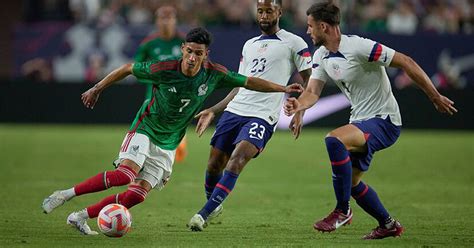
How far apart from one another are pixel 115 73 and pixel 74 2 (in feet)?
57.4

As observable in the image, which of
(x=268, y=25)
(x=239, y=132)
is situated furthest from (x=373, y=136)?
(x=268, y=25)

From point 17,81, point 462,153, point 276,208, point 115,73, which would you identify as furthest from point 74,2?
point 115,73

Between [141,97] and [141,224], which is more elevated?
[141,224]

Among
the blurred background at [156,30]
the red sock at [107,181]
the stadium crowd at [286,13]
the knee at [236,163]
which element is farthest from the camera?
the stadium crowd at [286,13]

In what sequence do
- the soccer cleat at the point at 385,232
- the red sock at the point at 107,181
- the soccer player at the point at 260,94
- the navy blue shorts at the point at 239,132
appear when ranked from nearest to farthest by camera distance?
the red sock at the point at 107,181, the soccer cleat at the point at 385,232, the navy blue shorts at the point at 239,132, the soccer player at the point at 260,94

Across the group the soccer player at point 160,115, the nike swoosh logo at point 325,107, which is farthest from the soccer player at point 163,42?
the nike swoosh logo at point 325,107

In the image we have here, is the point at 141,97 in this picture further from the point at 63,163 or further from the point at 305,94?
the point at 305,94

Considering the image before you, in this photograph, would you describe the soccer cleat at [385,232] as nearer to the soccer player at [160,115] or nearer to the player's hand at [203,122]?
the soccer player at [160,115]

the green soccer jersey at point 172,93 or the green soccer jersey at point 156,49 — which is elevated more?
the green soccer jersey at point 172,93

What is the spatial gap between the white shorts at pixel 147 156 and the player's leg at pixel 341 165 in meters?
1.64

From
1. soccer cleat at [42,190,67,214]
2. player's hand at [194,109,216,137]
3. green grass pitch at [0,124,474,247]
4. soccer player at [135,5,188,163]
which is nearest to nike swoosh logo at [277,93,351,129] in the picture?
green grass pitch at [0,124,474,247]

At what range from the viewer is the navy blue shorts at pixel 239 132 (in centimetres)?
970

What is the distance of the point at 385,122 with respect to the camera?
916 cm

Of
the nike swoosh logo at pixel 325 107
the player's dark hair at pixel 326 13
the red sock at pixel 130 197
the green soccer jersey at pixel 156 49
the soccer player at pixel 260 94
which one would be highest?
the player's dark hair at pixel 326 13
